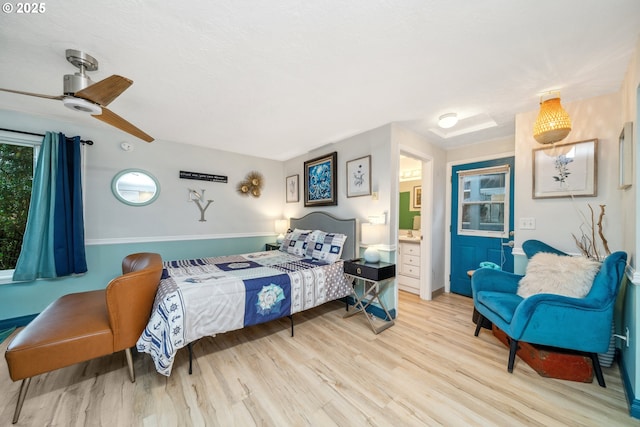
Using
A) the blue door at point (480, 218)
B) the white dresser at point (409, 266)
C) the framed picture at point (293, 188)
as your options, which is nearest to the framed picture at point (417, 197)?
the blue door at point (480, 218)

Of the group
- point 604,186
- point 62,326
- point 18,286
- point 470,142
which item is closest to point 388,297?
point 604,186

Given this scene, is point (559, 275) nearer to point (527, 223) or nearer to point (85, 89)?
point (527, 223)

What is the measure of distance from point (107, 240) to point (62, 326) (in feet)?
5.99

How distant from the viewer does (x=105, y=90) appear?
1.52 m

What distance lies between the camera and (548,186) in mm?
2311

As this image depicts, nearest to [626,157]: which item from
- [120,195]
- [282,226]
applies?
[282,226]

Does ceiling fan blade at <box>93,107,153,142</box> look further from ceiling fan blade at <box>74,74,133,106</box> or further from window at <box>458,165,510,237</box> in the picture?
window at <box>458,165,510,237</box>

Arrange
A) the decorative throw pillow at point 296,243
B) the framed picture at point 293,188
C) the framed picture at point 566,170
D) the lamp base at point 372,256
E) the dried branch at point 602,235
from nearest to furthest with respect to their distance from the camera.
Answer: the dried branch at point 602,235 < the framed picture at point 566,170 < the lamp base at point 372,256 < the decorative throw pillow at point 296,243 < the framed picture at point 293,188

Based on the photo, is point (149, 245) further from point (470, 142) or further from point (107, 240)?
point (470, 142)

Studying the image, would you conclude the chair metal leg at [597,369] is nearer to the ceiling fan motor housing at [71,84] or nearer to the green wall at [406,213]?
the green wall at [406,213]

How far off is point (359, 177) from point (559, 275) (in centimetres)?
213

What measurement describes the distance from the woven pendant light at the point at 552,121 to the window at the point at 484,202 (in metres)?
1.19

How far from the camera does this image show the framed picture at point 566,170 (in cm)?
211

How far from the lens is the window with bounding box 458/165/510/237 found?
10.6 feet
